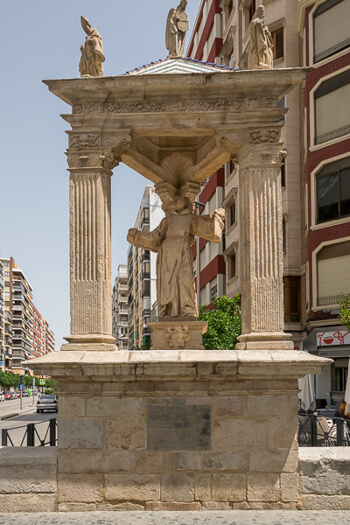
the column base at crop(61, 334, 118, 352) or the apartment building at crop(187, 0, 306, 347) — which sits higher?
the apartment building at crop(187, 0, 306, 347)

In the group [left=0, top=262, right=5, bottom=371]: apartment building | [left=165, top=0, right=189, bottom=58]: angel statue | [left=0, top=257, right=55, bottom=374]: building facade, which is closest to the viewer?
[left=165, top=0, right=189, bottom=58]: angel statue

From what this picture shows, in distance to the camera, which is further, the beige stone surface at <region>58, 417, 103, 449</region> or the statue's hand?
the statue's hand

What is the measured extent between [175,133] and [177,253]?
1532 millimetres

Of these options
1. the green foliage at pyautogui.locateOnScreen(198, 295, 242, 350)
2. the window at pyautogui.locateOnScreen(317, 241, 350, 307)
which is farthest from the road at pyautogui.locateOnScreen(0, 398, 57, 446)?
the window at pyautogui.locateOnScreen(317, 241, 350, 307)

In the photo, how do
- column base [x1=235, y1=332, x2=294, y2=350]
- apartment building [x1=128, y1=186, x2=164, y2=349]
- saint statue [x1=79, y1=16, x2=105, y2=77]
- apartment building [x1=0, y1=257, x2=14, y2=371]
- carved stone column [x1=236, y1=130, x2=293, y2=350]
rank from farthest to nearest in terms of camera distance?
apartment building [x1=0, y1=257, x2=14, y2=371]
apartment building [x1=128, y1=186, x2=164, y2=349]
saint statue [x1=79, y1=16, x2=105, y2=77]
carved stone column [x1=236, y1=130, x2=293, y2=350]
column base [x1=235, y1=332, x2=294, y2=350]

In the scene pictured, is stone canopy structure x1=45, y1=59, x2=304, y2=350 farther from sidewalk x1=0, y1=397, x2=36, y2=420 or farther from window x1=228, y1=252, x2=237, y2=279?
sidewalk x1=0, y1=397, x2=36, y2=420

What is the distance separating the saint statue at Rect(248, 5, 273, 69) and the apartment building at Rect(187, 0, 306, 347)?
65.8 feet

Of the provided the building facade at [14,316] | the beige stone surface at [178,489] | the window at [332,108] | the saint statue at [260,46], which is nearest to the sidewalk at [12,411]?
the window at [332,108]

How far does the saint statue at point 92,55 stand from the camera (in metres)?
7.86

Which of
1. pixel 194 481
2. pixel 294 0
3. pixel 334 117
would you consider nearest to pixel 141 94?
pixel 194 481

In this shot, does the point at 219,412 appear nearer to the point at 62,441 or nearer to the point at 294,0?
the point at 62,441

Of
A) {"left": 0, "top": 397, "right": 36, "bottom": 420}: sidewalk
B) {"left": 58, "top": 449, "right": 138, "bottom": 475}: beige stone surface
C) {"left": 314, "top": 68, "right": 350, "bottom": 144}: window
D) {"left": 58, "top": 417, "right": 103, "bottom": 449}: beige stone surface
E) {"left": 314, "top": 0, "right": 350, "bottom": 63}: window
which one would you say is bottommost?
{"left": 0, "top": 397, "right": 36, "bottom": 420}: sidewalk

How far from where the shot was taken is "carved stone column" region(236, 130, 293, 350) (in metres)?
7.38

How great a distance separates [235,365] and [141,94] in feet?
10.9
